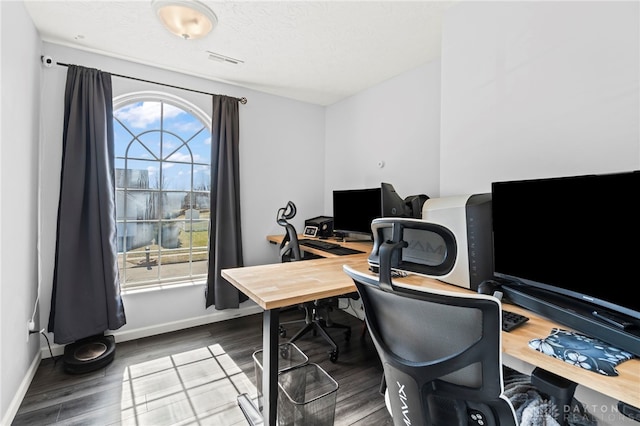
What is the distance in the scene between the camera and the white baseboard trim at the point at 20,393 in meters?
1.60

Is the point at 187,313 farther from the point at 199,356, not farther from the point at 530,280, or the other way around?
the point at 530,280

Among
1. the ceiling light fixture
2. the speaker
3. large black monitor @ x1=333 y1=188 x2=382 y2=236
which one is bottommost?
the speaker

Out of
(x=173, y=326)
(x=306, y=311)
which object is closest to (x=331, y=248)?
(x=306, y=311)

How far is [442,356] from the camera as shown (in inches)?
31.0

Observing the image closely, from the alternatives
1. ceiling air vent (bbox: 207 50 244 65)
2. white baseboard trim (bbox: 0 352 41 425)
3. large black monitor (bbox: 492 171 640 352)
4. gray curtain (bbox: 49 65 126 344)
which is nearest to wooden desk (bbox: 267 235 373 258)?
large black monitor (bbox: 492 171 640 352)

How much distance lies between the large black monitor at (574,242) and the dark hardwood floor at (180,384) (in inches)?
46.8

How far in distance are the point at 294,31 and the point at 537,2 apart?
1.49 m

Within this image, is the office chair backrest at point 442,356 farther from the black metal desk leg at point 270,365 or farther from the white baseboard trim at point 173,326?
the white baseboard trim at point 173,326

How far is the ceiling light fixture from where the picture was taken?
1.69 metres

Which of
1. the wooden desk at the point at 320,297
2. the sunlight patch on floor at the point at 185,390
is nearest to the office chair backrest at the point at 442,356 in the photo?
the wooden desk at the point at 320,297

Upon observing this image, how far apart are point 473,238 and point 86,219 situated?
2885 mm

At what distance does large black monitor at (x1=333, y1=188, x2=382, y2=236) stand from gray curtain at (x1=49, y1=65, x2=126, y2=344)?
6.87 feet

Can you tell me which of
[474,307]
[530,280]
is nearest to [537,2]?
[530,280]

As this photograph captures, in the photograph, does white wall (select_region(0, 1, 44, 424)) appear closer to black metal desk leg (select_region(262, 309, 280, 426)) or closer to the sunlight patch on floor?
the sunlight patch on floor
